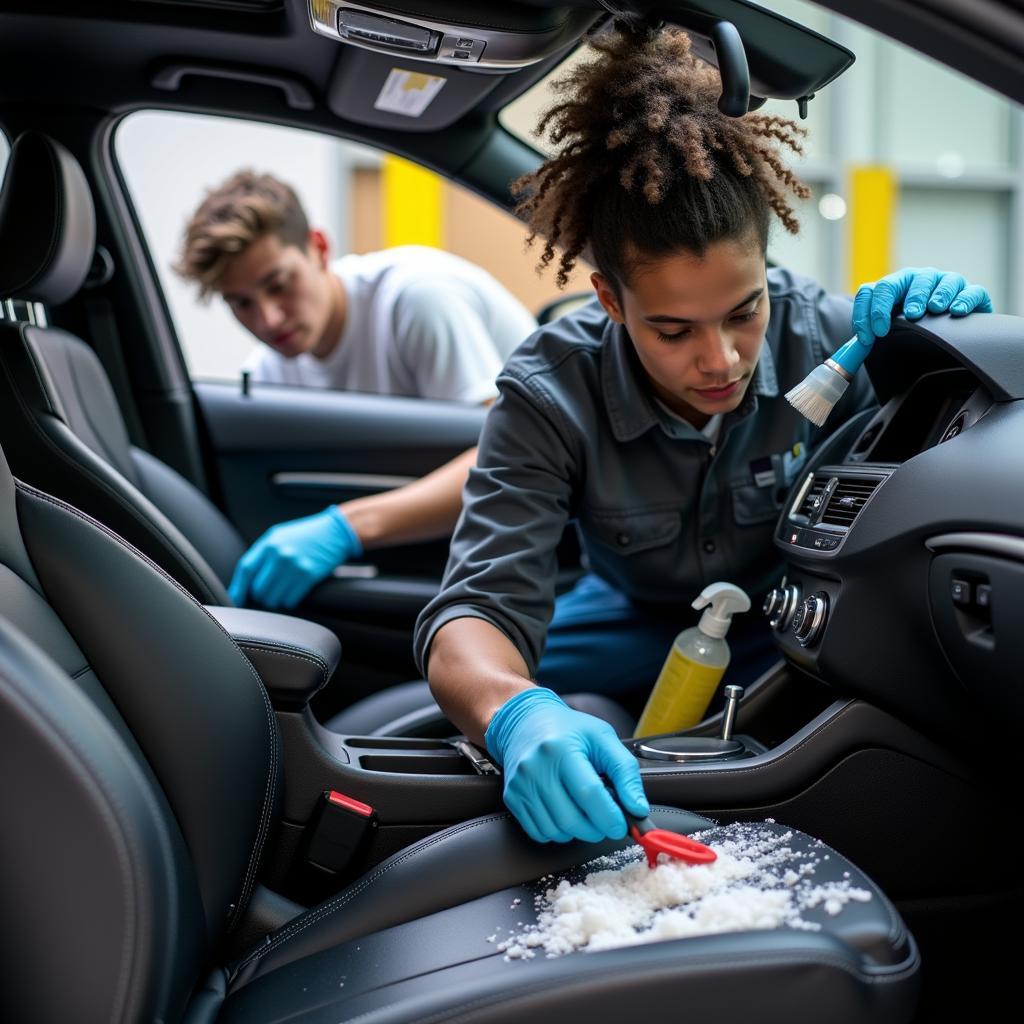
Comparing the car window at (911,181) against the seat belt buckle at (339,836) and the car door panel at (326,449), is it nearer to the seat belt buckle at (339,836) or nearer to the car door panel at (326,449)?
the car door panel at (326,449)

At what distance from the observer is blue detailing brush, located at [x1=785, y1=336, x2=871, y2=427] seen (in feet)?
3.58

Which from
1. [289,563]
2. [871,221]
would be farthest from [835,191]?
[289,563]

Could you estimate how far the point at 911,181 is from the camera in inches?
213

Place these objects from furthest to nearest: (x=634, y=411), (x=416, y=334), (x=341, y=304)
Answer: (x=341, y=304), (x=416, y=334), (x=634, y=411)

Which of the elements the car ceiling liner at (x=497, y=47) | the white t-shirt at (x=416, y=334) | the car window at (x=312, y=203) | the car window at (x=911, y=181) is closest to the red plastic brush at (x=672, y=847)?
the car ceiling liner at (x=497, y=47)

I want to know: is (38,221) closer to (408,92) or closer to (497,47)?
(408,92)

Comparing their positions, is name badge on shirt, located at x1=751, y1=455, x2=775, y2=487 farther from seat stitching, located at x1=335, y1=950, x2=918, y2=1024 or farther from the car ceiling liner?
seat stitching, located at x1=335, y1=950, x2=918, y2=1024

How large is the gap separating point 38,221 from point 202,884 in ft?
3.22

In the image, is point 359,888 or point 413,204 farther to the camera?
point 413,204

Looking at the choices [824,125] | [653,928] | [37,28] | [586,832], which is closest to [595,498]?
[586,832]

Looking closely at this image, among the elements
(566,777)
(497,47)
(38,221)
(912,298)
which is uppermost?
(497,47)

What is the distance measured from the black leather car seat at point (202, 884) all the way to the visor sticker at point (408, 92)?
857mm

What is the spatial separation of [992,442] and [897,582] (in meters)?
0.16

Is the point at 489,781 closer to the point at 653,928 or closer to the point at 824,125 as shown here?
the point at 653,928
